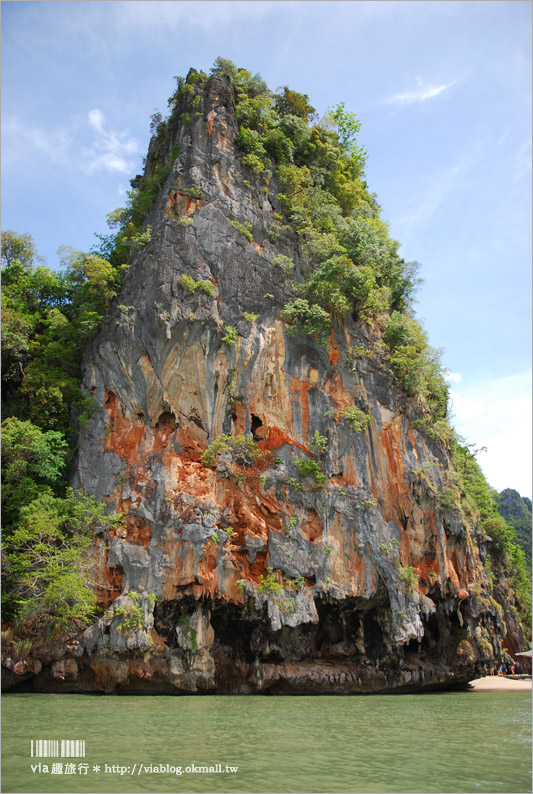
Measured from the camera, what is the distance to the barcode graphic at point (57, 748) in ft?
22.7

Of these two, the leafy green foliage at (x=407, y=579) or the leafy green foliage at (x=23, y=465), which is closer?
the leafy green foliage at (x=23, y=465)

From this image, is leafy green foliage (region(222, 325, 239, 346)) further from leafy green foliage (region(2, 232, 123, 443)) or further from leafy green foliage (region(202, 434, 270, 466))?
leafy green foliage (region(2, 232, 123, 443))

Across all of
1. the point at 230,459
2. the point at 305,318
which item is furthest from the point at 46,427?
the point at 305,318

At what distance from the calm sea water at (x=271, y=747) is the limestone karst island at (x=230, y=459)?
12.9 feet

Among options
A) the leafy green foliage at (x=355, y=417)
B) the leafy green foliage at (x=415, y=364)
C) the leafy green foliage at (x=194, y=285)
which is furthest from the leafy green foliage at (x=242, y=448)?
the leafy green foliage at (x=415, y=364)

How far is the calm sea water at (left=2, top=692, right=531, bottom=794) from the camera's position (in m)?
5.94

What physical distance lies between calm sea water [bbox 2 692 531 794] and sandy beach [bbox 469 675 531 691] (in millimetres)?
10463

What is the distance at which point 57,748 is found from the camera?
7.21m

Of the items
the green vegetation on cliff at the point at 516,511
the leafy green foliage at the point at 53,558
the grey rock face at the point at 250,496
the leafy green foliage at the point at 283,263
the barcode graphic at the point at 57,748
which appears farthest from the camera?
the green vegetation on cliff at the point at 516,511

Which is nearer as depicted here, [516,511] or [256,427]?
[256,427]

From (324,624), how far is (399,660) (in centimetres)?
281

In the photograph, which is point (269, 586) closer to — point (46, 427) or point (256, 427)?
point (256, 427)

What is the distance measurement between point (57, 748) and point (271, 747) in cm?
287

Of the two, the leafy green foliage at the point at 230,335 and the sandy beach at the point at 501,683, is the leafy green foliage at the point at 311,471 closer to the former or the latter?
the leafy green foliage at the point at 230,335
